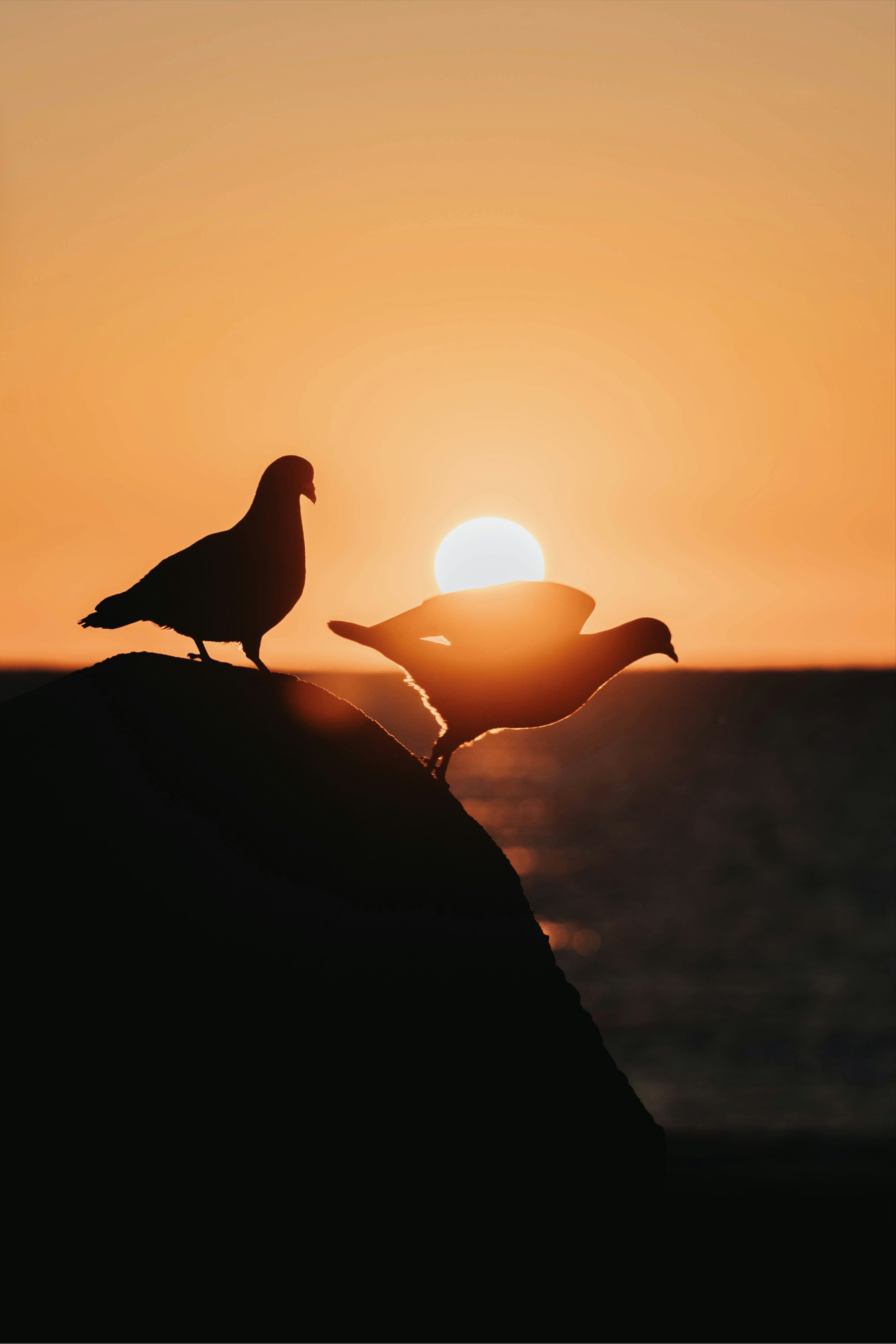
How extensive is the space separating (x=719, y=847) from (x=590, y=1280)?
3084 inches

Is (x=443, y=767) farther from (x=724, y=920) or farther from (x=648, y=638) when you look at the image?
(x=724, y=920)

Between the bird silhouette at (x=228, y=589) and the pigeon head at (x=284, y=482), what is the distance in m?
0.08

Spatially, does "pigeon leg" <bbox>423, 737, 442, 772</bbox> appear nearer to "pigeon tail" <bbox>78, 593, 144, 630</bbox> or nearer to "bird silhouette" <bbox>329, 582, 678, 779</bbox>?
"bird silhouette" <bbox>329, 582, 678, 779</bbox>

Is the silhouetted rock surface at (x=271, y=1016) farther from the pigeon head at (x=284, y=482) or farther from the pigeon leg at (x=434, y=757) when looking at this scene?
the pigeon head at (x=284, y=482)

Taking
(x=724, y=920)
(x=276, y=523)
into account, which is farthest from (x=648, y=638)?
(x=724, y=920)

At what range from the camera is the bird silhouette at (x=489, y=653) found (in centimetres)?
820

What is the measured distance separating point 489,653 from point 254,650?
1548 mm

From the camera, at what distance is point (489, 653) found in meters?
8.19

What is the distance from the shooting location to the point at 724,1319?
7.85 meters

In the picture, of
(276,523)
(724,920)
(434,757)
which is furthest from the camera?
(724,920)

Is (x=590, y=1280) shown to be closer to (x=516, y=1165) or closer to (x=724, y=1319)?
(x=516, y=1165)

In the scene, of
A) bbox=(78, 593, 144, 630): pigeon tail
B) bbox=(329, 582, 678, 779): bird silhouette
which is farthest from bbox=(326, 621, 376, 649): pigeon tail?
bbox=(78, 593, 144, 630): pigeon tail

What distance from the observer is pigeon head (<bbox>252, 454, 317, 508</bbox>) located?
796 centimetres

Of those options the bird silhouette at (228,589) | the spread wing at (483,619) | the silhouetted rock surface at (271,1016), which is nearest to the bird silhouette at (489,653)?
the spread wing at (483,619)
